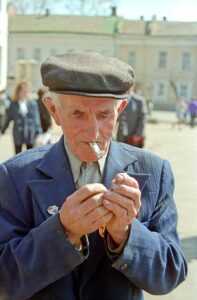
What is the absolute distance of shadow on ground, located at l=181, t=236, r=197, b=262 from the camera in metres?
4.76

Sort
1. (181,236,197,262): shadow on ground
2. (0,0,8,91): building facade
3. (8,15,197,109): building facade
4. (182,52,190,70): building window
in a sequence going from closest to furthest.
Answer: (181,236,197,262): shadow on ground, (0,0,8,91): building facade, (182,52,190,70): building window, (8,15,197,109): building facade

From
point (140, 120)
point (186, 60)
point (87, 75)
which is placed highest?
point (87, 75)

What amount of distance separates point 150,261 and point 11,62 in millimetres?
56088

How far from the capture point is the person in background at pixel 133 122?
784 centimetres

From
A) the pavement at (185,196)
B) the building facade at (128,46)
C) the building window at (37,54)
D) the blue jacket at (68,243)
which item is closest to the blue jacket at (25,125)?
the pavement at (185,196)

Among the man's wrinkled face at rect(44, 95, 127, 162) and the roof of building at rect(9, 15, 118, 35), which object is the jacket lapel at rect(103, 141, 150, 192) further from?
the roof of building at rect(9, 15, 118, 35)

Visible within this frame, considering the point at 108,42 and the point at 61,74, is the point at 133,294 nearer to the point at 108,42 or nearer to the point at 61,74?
the point at 61,74

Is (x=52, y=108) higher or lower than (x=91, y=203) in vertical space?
higher

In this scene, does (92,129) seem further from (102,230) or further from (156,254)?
(156,254)

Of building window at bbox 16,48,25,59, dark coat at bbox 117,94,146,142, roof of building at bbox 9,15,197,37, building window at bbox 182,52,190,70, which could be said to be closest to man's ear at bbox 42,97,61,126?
dark coat at bbox 117,94,146,142

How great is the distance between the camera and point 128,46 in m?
52.4

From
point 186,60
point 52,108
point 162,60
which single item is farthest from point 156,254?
point 162,60

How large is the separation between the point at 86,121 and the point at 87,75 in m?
0.13

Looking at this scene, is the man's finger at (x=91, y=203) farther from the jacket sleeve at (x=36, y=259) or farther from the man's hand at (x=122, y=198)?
the jacket sleeve at (x=36, y=259)
